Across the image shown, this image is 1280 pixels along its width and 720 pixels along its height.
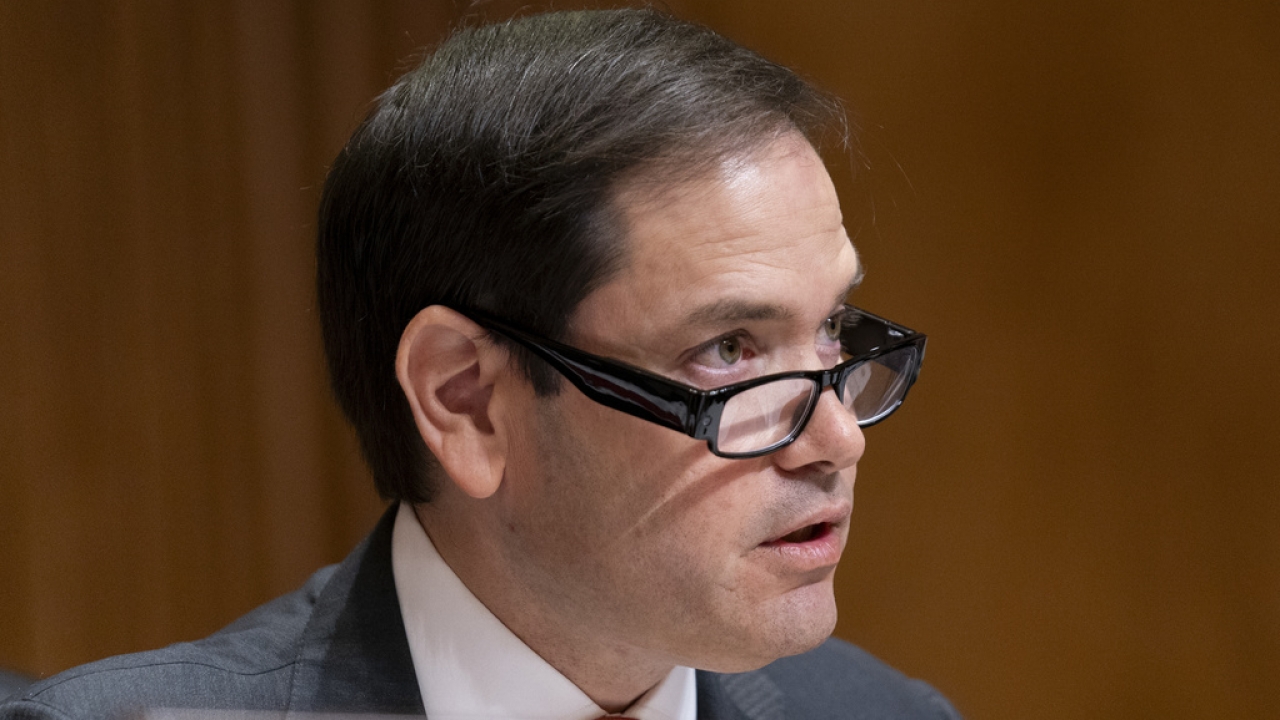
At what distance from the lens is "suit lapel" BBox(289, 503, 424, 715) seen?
3.97ft

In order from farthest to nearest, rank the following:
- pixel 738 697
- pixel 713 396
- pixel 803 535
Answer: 1. pixel 738 697
2. pixel 803 535
3. pixel 713 396

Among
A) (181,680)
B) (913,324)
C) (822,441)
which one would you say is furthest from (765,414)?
(913,324)

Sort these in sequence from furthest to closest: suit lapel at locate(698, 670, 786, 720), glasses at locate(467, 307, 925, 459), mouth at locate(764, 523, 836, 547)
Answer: suit lapel at locate(698, 670, 786, 720)
mouth at locate(764, 523, 836, 547)
glasses at locate(467, 307, 925, 459)

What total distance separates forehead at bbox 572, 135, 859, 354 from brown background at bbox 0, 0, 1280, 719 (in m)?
0.64

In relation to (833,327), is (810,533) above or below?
below

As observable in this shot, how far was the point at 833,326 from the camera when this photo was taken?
4.04 ft

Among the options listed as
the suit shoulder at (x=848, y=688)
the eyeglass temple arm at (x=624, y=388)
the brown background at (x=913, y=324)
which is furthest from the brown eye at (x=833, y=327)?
the brown background at (x=913, y=324)

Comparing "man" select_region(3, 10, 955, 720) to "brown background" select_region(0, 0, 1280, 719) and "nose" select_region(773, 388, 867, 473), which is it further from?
"brown background" select_region(0, 0, 1280, 719)

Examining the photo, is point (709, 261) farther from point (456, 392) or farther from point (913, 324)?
point (913, 324)

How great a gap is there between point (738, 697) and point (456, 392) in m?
0.51

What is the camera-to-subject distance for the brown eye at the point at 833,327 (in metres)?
1.22

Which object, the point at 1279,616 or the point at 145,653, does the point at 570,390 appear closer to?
the point at 145,653

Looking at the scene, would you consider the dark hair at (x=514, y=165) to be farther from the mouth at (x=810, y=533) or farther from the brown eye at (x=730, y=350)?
the mouth at (x=810, y=533)

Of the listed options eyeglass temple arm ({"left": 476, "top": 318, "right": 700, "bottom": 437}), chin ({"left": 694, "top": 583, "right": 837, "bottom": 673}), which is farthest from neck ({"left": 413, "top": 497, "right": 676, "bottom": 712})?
eyeglass temple arm ({"left": 476, "top": 318, "right": 700, "bottom": 437})
